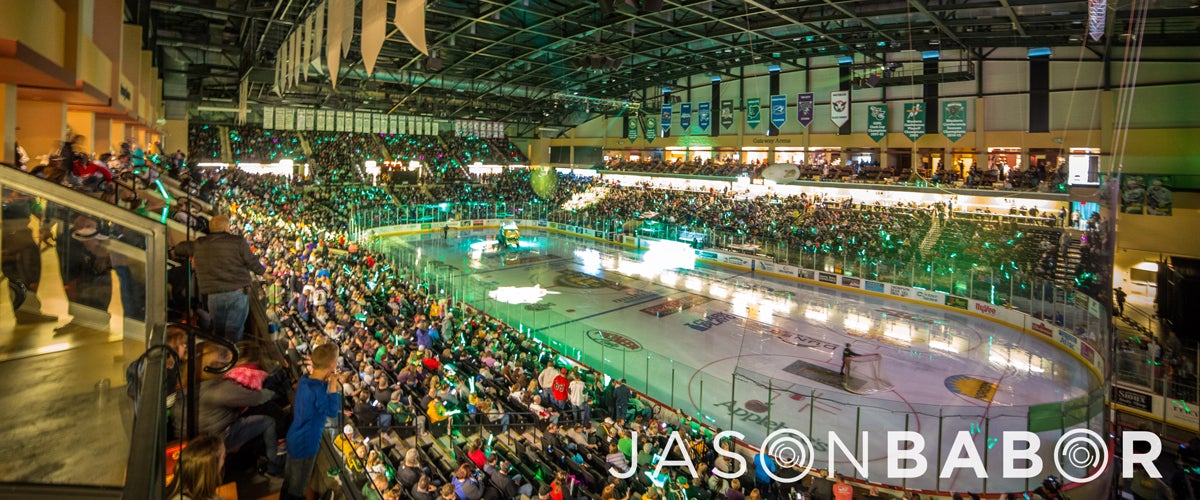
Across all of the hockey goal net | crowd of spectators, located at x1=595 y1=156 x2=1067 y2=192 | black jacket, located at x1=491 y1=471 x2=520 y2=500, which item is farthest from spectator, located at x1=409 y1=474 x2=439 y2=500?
crowd of spectators, located at x1=595 y1=156 x2=1067 y2=192

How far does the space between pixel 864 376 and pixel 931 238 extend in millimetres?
15420

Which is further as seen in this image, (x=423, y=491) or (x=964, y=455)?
(x=964, y=455)

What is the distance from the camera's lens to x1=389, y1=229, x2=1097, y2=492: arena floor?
10.1 m

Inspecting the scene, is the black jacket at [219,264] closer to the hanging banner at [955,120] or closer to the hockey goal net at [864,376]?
the hockey goal net at [864,376]

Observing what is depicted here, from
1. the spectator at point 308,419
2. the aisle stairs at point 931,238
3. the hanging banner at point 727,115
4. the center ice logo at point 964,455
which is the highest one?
the hanging banner at point 727,115

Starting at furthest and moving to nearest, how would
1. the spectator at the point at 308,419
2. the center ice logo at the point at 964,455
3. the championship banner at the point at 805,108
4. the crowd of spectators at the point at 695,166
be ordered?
the crowd of spectators at the point at 695,166 → the championship banner at the point at 805,108 → the center ice logo at the point at 964,455 → the spectator at the point at 308,419

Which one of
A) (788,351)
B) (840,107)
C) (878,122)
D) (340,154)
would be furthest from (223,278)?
(340,154)

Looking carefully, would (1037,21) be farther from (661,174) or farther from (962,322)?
(661,174)

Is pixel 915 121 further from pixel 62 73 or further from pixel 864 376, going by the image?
pixel 62 73

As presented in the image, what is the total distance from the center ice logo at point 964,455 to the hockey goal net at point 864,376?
326 cm

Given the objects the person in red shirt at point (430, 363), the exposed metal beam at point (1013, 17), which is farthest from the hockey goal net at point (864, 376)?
the exposed metal beam at point (1013, 17)

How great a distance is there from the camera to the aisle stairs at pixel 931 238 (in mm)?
23670

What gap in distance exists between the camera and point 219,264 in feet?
15.4

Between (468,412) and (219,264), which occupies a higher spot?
(219,264)
